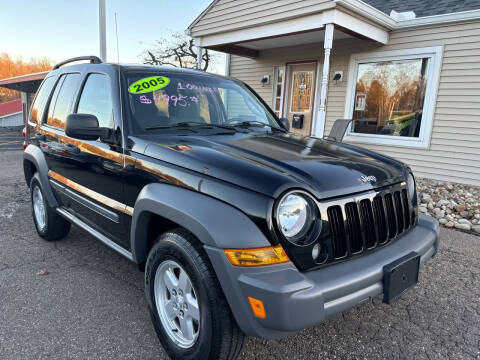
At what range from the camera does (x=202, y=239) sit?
1729 millimetres

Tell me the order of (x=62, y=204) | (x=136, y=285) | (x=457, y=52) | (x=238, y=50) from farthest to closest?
1. (x=238, y=50)
2. (x=457, y=52)
3. (x=62, y=204)
4. (x=136, y=285)

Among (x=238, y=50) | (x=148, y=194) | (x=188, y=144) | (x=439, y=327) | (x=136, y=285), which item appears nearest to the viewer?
(x=148, y=194)

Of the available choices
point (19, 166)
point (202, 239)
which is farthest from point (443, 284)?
point (19, 166)

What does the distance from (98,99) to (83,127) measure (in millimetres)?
561

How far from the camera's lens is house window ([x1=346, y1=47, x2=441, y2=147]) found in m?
7.51

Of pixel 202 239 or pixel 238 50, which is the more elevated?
pixel 238 50

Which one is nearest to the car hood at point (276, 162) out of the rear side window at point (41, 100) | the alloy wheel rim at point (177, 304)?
the alloy wheel rim at point (177, 304)

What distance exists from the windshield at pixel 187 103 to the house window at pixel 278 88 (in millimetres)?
6945

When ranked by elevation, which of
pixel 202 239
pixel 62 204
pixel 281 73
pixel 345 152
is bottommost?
pixel 62 204

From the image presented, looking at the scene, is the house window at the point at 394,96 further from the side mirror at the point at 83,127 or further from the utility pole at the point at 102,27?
the side mirror at the point at 83,127

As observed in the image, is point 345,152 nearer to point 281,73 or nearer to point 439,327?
point 439,327

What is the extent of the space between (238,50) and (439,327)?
9.05 meters

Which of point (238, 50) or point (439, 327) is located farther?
point (238, 50)

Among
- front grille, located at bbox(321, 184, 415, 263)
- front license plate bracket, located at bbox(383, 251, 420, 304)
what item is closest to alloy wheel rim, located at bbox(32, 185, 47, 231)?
front grille, located at bbox(321, 184, 415, 263)
